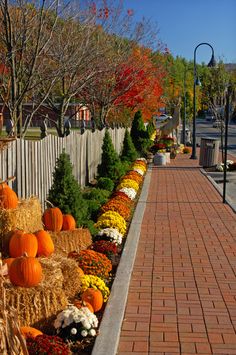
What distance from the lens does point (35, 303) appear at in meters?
5.15

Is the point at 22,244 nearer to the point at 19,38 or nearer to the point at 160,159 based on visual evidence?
the point at 19,38

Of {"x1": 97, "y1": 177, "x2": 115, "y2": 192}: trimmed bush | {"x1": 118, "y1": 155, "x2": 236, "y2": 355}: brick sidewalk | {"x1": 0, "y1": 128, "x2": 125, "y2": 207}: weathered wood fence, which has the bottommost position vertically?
{"x1": 118, "y1": 155, "x2": 236, "y2": 355}: brick sidewalk

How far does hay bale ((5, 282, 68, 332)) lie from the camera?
5.07 meters

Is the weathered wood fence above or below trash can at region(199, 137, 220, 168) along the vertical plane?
above

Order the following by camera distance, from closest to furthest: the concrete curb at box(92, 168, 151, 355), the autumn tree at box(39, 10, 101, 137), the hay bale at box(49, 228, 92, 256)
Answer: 1. the concrete curb at box(92, 168, 151, 355)
2. the hay bale at box(49, 228, 92, 256)
3. the autumn tree at box(39, 10, 101, 137)

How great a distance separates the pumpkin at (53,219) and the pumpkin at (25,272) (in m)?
2.03

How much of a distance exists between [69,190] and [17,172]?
42.7 inches

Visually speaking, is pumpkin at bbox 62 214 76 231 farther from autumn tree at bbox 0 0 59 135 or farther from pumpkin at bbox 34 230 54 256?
autumn tree at bbox 0 0 59 135

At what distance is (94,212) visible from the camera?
11008mm

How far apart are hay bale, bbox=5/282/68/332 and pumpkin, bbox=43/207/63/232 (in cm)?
205

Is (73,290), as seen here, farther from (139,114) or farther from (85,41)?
(139,114)

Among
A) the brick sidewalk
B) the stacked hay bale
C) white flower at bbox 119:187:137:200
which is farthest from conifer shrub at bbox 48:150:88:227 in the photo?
white flower at bbox 119:187:137:200

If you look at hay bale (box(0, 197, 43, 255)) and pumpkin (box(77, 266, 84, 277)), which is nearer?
hay bale (box(0, 197, 43, 255))

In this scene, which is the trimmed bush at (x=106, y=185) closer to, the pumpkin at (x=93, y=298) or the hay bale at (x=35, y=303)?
the pumpkin at (x=93, y=298)
